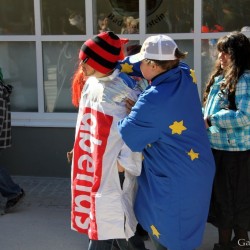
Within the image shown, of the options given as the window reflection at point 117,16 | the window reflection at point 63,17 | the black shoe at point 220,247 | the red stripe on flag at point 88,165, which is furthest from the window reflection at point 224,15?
the red stripe on flag at point 88,165

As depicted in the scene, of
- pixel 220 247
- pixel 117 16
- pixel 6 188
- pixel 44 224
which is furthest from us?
pixel 117 16

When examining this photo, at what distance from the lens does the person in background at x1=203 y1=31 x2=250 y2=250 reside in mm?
3516

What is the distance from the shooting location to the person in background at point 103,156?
3049 mm

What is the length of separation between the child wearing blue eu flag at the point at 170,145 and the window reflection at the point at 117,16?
2.80 meters

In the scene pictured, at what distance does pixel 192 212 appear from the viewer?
2898mm

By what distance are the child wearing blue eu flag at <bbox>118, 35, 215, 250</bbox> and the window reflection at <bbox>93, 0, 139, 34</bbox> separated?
2798 millimetres

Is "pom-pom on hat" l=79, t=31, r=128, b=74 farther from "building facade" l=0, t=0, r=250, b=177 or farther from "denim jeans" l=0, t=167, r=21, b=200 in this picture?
"building facade" l=0, t=0, r=250, b=177

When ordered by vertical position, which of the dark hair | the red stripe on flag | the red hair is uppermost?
the dark hair

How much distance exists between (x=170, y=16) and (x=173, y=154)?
3071mm

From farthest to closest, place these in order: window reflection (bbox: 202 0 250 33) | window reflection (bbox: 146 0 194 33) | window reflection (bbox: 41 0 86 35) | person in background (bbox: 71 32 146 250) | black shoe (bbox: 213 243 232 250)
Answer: window reflection (bbox: 41 0 86 35), window reflection (bbox: 146 0 194 33), window reflection (bbox: 202 0 250 33), black shoe (bbox: 213 243 232 250), person in background (bbox: 71 32 146 250)

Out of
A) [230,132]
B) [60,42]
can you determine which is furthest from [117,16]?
[230,132]

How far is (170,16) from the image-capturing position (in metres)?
5.61

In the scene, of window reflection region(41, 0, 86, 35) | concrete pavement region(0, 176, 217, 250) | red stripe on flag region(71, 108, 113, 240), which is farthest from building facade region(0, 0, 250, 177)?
red stripe on flag region(71, 108, 113, 240)

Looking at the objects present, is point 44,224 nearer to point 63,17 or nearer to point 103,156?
point 103,156
